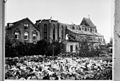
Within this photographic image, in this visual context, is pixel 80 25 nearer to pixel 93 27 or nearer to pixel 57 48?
pixel 93 27

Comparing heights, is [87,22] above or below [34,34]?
above

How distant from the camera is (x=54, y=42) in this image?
5.37 ft

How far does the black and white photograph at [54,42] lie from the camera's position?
5.29 ft

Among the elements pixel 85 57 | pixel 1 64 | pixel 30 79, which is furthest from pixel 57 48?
pixel 1 64

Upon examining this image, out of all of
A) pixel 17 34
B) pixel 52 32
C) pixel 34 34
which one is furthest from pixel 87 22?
pixel 17 34

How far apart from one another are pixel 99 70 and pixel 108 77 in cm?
10

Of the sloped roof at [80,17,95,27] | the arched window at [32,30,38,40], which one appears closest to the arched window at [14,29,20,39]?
the arched window at [32,30,38,40]

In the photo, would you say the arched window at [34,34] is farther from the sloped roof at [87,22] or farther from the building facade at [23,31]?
the sloped roof at [87,22]

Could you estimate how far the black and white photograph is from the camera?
161cm

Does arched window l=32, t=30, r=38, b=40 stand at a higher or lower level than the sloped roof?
lower

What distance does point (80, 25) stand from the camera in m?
1.66

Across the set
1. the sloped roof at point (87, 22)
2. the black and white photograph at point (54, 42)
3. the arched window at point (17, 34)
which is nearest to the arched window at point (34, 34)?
the black and white photograph at point (54, 42)

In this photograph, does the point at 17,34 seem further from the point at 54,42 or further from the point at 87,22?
the point at 87,22

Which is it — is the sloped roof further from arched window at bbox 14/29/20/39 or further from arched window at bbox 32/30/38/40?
arched window at bbox 14/29/20/39
